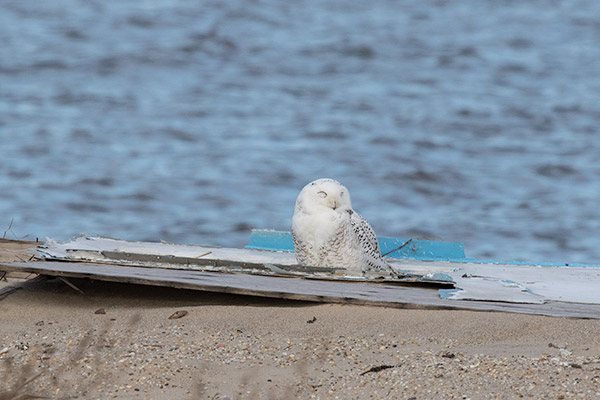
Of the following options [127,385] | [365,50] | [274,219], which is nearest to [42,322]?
[127,385]

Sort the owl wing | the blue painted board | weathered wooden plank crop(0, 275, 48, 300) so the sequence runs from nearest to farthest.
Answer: weathered wooden plank crop(0, 275, 48, 300) → the owl wing → the blue painted board

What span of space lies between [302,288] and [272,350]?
0.68 metres

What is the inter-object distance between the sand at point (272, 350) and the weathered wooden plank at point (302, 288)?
0.23 ft

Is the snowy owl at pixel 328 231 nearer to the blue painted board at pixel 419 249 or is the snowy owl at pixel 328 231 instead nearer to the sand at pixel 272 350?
the sand at pixel 272 350

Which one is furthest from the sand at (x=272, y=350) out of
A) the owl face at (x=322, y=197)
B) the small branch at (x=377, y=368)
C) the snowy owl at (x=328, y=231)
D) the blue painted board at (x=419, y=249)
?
the blue painted board at (x=419, y=249)

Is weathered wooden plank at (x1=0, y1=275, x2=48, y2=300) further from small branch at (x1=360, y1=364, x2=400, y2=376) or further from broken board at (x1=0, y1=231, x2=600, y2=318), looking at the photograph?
small branch at (x1=360, y1=364, x2=400, y2=376)

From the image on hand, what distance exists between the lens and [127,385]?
12.9ft

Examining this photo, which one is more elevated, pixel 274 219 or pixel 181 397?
pixel 181 397

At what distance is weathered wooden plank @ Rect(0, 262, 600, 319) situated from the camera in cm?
475

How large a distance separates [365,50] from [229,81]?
299cm

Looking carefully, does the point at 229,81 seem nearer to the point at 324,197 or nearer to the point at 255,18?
the point at 255,18

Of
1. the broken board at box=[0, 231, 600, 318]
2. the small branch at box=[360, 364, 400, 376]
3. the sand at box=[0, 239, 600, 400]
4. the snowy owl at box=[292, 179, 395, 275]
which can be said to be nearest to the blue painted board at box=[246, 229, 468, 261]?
the broken board at box=[0, 231, 600, 318]

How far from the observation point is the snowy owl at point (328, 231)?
524cm

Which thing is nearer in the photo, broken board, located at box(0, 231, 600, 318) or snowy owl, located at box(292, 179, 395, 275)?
broken board, located at box(0, 231, 600, 318)
